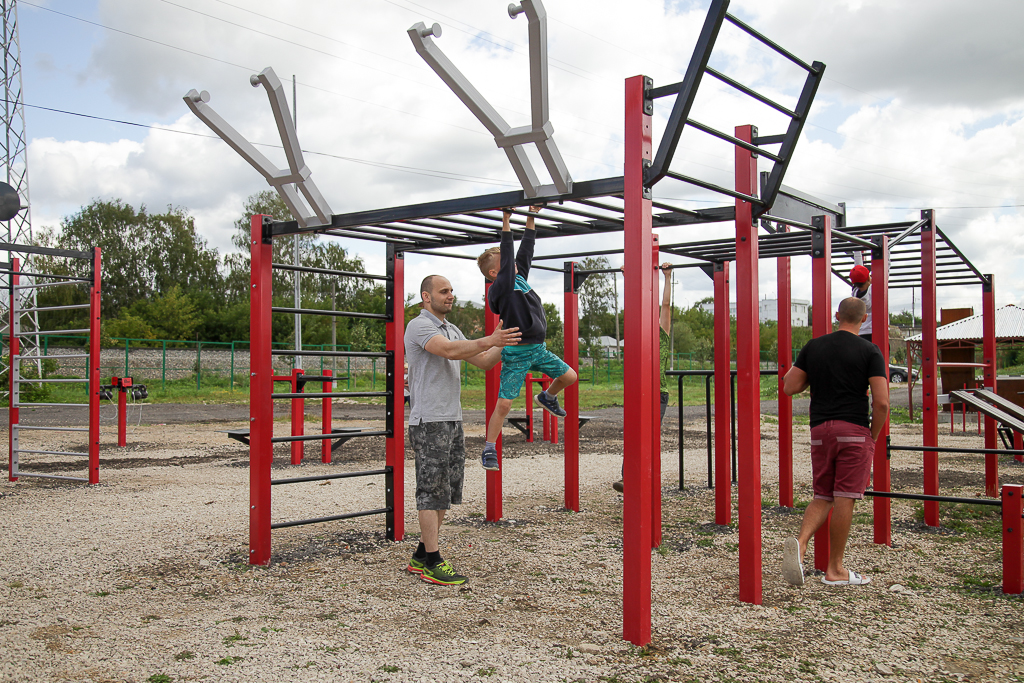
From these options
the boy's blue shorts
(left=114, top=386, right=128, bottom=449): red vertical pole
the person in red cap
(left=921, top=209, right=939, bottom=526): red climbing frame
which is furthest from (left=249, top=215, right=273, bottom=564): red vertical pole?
(left=114, top=386, right=128, bottom=449): red vertical pole

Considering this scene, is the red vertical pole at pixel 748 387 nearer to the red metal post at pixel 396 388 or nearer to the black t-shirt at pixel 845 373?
the black t-shirt at pixel 845 373

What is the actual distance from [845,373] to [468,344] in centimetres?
209

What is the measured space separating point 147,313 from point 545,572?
40556mm

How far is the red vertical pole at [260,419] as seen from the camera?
15.0 ft

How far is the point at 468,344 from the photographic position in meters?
4.04

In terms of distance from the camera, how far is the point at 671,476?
321 inches

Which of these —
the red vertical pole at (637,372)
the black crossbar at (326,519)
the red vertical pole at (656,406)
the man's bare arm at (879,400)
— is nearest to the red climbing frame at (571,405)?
the red vertical pole at (656,406)

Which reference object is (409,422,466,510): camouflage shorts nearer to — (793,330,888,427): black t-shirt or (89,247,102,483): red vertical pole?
(793,330,888,427): black t-shirt

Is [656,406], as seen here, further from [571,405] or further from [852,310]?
[571,405]

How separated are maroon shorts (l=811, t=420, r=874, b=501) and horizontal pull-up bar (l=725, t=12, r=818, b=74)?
1.90 meters

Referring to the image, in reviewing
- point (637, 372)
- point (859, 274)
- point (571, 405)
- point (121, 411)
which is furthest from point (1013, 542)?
point (121, 411)

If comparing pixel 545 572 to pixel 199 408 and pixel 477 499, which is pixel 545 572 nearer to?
pixel 477 499

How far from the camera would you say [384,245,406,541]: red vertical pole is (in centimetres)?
522

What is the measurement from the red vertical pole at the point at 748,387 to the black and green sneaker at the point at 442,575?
1542 mm
